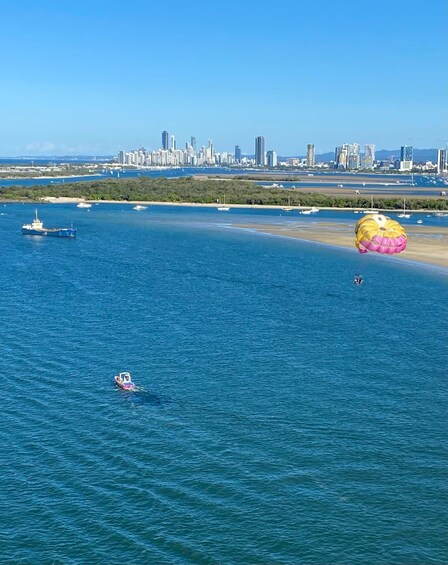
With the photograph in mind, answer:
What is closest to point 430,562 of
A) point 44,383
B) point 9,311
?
point 44,383

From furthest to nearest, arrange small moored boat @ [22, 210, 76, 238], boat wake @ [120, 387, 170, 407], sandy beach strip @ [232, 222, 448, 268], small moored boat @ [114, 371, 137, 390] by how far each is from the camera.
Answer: small moored boat @ [22, 210, 76, 238]
sandy beach strip @ [232, 222, 448, 268]
small moored boat @ [114, 371, 137, 390]
boat wake @ [120, 387, 170, 407]

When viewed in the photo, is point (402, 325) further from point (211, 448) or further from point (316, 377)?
point (211, 448)

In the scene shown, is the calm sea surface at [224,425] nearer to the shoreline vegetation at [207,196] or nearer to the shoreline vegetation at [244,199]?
the shoreline vegetation at [244,199]

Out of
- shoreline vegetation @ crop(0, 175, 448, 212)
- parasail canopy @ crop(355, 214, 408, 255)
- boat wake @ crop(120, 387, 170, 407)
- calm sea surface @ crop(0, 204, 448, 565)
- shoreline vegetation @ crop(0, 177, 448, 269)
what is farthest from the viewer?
shoreline vegetation @ crop(0, 175, 448, 212)

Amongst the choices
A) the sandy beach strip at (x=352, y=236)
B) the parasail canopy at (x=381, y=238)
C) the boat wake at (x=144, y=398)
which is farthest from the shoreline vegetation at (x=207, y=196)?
the boat wake at (x=144, y=398)

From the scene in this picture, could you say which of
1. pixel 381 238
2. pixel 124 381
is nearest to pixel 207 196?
pixel 381 238

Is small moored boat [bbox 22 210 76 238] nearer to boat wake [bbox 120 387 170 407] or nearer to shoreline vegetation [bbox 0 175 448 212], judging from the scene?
shoreline vegetation [bbox 0 175 448 212]

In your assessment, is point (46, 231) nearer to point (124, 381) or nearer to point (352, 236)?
point (352, 236)

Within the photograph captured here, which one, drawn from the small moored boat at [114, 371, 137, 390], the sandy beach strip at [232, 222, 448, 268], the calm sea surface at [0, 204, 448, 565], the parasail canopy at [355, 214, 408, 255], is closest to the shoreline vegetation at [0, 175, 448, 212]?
the sandy beach strip at [232, 222, 448, 268]
